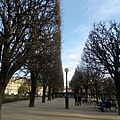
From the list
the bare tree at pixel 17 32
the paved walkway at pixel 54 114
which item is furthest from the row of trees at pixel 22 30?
the paved walkway at pixel 54 114

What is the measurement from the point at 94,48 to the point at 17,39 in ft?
34.6

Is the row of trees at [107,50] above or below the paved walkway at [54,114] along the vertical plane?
above

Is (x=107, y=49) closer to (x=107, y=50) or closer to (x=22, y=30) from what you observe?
(x=107, y=50)

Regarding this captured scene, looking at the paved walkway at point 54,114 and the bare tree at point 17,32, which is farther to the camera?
the paved walkway at point 54,114

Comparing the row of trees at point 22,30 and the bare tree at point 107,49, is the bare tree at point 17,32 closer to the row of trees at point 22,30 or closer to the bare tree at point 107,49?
the row of trees at point 22,30

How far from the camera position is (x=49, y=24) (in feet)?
44.5

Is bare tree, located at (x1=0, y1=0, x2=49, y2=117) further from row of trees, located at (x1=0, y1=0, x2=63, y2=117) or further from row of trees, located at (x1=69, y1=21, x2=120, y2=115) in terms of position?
row of trees, located at (x1=69, y1=21, x2=120, y2=115)

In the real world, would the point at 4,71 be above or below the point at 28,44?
below

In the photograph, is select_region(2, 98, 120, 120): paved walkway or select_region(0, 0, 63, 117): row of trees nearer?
select_region(0, 0, 63, 117): row of trees

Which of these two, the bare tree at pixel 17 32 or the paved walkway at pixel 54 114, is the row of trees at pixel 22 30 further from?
the paved walkway at pixel 54 114

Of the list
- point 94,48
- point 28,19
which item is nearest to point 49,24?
point 28,19

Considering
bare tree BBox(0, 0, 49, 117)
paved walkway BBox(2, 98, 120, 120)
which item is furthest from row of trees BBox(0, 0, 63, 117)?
paved walkway BBox(2, 98, 120, 120)

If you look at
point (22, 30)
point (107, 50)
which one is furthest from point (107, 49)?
point (22, 30)

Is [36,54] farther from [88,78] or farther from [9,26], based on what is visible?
[88,78]
